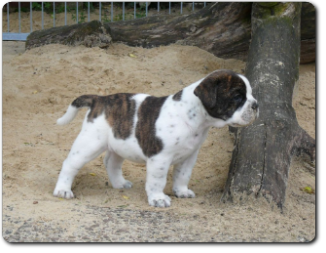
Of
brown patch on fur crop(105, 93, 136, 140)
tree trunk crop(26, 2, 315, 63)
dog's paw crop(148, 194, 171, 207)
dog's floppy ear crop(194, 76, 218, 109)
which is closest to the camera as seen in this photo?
dog's floppy ear crop(194, 76, 218, 109)

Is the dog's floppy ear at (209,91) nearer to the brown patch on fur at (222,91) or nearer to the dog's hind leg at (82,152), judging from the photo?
the brown patch on fur at (222,91)

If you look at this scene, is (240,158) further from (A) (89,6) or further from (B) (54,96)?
(A) (89,6)

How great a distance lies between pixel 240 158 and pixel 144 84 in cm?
326

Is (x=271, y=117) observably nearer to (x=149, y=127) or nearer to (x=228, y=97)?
(x=228, y=97)

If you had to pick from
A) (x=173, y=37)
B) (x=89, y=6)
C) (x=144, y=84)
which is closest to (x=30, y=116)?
(x=144, y=84)

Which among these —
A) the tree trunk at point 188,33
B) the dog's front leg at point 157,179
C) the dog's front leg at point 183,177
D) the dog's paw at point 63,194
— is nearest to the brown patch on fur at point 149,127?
the dog's front leg at point 157,179

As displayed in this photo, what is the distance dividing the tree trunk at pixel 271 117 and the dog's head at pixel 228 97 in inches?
29.0

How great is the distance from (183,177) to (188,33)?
14.6 ft

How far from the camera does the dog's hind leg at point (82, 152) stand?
5.55 m

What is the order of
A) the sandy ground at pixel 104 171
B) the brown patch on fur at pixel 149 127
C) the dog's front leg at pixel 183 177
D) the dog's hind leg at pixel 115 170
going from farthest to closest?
the dog's hind leg at pixel 115 170
the dog's front leg at pixel 183 177
the brown patch on fur at pixel 149 127
the sandy ground at pixel 104 171

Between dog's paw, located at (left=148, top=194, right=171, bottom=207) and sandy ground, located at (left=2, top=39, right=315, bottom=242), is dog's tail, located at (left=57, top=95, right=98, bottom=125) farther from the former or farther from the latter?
dog's paw, located at (left=148, top=194, right=171, bottom=207)

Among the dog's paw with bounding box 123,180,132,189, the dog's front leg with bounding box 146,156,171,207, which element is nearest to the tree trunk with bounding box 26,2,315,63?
the dog's paw with bounding box 123,180,132,189

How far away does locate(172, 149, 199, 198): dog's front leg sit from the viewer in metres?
5.76

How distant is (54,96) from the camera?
8414mm
